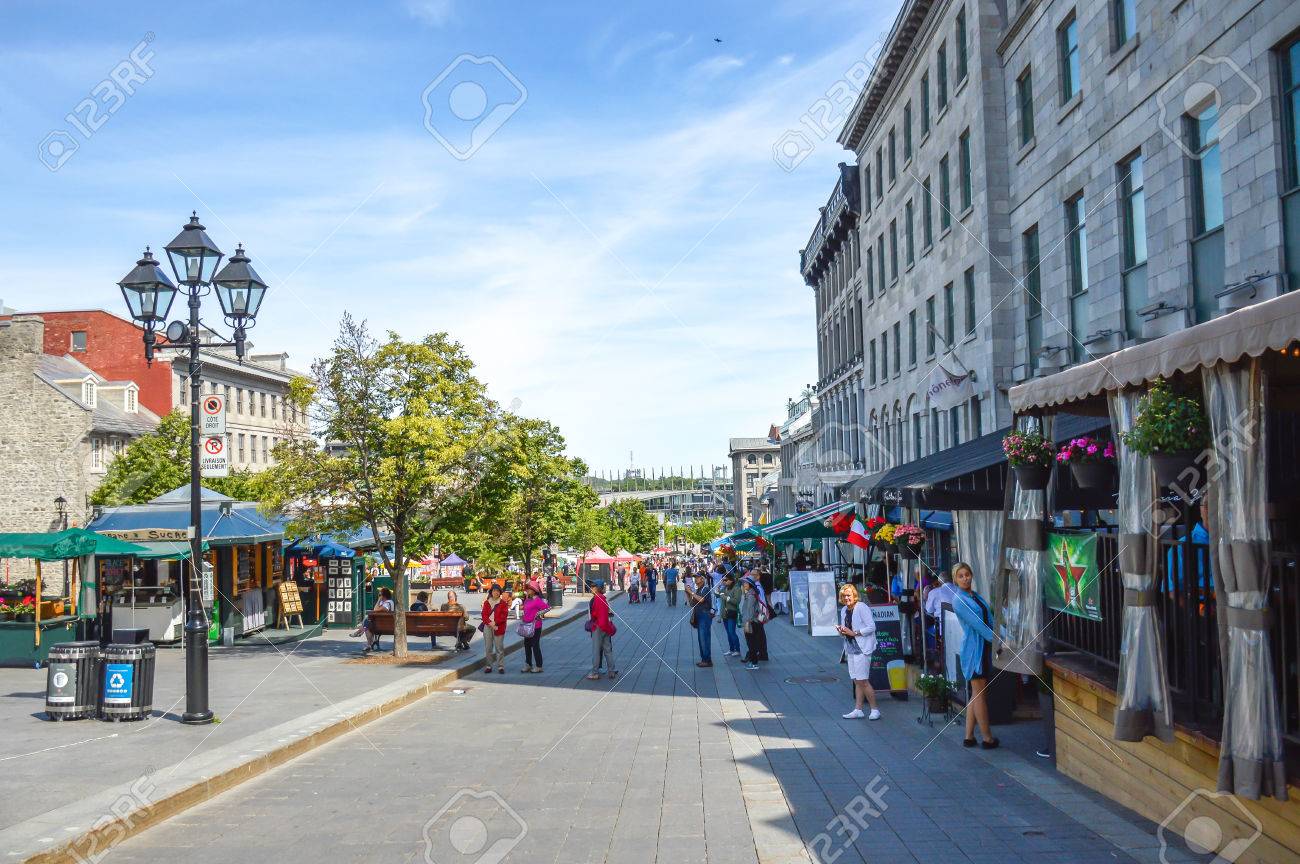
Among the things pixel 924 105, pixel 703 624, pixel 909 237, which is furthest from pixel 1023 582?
pixel 909 237

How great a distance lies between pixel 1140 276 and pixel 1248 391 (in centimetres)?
1252

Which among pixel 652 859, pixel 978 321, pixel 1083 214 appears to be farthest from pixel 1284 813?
pixel 978 321

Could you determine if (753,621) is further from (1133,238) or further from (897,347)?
(897,347)

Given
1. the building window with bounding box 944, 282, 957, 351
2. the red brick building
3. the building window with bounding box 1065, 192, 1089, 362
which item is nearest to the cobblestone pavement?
the building window with bounding box 1065, 192, 1089, 362

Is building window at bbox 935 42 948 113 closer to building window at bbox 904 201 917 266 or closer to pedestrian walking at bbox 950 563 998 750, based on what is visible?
building window at bbox 904 201 917 266

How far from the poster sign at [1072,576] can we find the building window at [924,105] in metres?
23.1

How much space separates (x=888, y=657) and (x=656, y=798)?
7.14 meters

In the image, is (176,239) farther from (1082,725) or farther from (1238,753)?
(1238,753)

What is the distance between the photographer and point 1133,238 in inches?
709

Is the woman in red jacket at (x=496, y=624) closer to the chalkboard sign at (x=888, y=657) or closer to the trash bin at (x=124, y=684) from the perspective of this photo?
the chalkboard sign at (x=888, y=657)

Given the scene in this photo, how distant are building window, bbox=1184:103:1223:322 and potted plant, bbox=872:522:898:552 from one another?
544cm

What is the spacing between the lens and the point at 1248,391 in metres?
6.02

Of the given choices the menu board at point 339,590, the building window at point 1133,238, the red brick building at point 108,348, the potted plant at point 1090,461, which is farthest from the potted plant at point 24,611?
the red brick building at point 108,348

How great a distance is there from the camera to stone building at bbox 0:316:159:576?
50.8 metres
